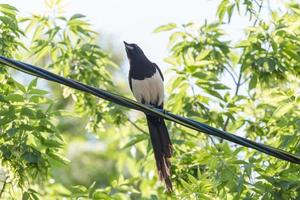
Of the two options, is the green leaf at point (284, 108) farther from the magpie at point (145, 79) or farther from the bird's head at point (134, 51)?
the bird's head at point (134, 51)

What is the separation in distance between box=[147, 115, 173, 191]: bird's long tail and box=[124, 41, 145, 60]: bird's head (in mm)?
667

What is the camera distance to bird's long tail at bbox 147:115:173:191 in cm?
502

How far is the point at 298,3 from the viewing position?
21.8 feet

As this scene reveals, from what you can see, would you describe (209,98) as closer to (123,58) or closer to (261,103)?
(261,103)

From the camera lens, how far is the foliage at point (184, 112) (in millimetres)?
4941

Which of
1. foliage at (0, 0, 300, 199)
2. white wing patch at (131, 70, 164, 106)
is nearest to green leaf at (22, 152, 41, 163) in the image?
foliage at (0, 0, 300, 199)

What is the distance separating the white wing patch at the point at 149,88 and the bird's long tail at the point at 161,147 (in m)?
0.40

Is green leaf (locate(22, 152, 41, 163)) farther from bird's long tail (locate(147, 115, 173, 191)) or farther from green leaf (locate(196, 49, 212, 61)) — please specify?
green leaf (locate(196, 49, 212, 61))

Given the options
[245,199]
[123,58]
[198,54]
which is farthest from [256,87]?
[123,58]

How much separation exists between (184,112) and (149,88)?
47 cm

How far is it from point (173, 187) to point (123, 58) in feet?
28.7

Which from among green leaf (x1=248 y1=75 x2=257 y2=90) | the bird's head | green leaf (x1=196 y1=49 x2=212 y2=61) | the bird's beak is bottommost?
green leaf (x1=248 y1=75 x2=257 y2=90)

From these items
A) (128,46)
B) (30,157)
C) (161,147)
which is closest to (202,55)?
(128,46)

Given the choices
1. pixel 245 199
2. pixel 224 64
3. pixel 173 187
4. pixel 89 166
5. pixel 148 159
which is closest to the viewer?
pixel 245 199
